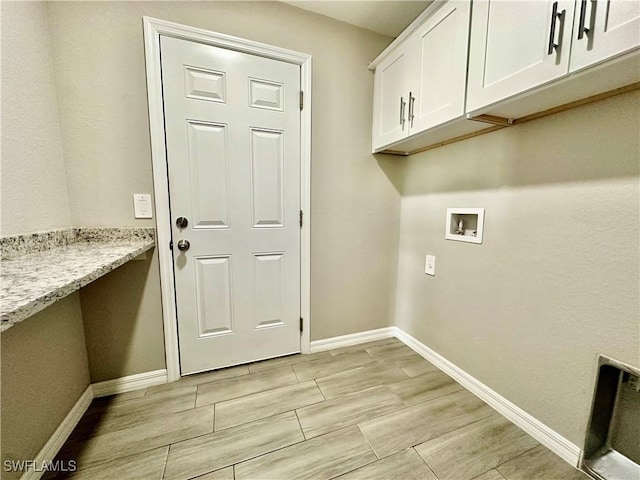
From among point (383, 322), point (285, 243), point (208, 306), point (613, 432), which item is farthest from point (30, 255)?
point (613, 432)

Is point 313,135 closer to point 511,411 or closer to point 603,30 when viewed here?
point 603,30

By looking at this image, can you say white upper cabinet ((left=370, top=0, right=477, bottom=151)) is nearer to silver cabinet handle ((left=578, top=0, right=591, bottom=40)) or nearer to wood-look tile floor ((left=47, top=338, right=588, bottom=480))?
silver cabinet handle ((left=578, top=0, right=591, bottom=40))

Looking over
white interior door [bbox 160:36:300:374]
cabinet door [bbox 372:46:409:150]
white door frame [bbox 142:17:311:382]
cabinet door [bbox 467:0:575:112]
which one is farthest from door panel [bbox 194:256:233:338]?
cabinet door [bbox 467:0:575:112]

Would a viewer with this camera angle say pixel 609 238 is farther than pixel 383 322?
No

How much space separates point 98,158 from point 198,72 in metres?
0.76

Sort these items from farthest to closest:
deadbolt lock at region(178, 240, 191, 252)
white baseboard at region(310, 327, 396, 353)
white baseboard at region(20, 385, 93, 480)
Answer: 1. white baseboard at region(310, 327, 396, 353)
2. deadbolt lock at region(178, 240, 191, 252)
3. white baseboard at region(20, 385, 93, 480)

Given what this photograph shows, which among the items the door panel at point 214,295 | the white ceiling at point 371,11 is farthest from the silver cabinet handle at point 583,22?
the door panel at point 214,295

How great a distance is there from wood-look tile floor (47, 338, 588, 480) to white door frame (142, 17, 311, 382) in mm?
363

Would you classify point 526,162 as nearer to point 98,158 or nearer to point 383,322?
point 383,322

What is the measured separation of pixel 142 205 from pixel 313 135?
47.2 inches

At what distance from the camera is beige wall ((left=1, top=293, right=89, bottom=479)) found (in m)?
0.93

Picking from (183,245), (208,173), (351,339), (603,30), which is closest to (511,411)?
(351,339)

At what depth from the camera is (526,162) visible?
1290 millimetres

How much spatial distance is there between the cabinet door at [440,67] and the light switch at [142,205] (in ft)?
5.49
